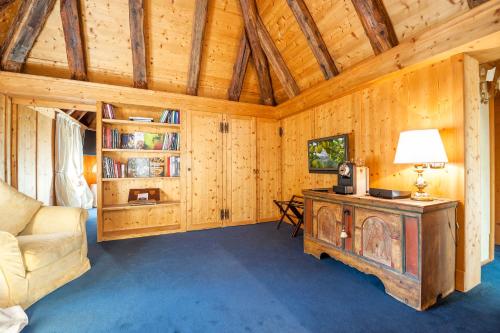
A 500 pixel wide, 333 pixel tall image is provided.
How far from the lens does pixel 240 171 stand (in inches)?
168

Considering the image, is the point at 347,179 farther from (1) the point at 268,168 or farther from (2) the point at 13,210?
(2) the point at 13,210

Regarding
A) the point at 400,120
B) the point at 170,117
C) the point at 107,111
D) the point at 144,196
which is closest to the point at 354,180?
the point at 400,120

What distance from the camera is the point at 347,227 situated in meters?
2.29

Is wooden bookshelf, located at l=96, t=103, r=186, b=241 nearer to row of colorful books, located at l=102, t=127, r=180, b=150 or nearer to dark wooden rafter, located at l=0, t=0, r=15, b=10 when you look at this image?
row of colorful books, located at l=102, t=127, r=180, b=150

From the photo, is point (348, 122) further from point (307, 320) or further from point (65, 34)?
point (65, 34)

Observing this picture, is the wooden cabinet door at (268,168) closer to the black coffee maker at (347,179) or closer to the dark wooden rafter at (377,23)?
the black coffee maker at (347,179)

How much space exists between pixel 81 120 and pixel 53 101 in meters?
3.59

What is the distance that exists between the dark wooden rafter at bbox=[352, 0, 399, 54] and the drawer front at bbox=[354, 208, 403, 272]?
179cm

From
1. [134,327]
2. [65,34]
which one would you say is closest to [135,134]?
[65,34]

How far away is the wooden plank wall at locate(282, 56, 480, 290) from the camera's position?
6.59 ft

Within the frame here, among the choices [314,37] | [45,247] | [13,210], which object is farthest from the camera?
[314,37]

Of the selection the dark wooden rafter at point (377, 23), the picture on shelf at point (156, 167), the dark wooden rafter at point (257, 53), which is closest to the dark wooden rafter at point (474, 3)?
the dark wooden rafter at point (377, 23)

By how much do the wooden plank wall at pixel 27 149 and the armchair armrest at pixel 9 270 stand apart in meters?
1.89

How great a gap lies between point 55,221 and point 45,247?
0.47 meters
